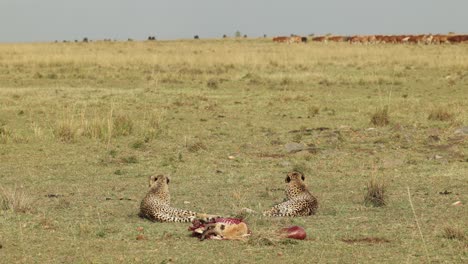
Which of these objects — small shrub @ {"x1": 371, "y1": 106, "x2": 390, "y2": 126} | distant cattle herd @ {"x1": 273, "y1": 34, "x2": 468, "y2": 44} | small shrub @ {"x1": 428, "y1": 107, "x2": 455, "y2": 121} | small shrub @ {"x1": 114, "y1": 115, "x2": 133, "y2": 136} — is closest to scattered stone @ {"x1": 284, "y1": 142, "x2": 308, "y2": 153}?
small shrub @ {"x1": 114, "y1": 115, "x2": 133, "y2": 136}

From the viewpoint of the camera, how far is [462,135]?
14.6 metres

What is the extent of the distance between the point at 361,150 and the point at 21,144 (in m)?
5.49

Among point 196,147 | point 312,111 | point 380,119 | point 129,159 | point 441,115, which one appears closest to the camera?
point 129,159

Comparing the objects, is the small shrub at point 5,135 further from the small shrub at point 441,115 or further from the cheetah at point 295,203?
the small shrub at point 441,115

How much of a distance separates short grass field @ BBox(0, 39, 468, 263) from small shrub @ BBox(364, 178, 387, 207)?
0.21 feet

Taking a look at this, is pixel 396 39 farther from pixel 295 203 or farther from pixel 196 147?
pixel 295 203

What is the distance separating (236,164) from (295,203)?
4.02m

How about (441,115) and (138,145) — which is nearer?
(138,145)

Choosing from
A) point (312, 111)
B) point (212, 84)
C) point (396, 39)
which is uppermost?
point (312, 111)

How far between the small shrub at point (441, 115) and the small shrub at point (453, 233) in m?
9.91

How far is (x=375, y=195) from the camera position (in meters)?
9.61

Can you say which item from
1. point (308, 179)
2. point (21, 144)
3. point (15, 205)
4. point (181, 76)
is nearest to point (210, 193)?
point (308, 179)

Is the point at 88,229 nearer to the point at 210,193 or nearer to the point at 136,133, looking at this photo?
the point at 210,193

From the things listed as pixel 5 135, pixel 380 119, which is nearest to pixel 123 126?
pixel 5 135
